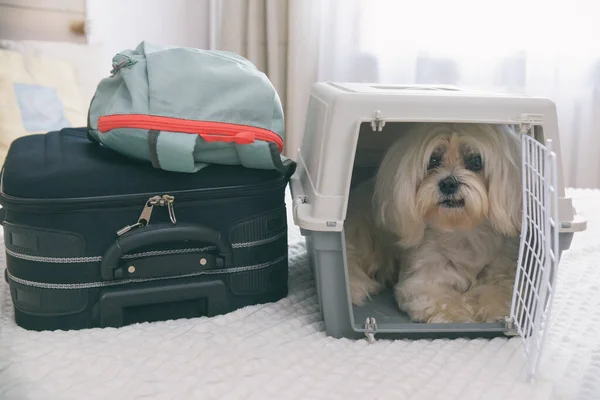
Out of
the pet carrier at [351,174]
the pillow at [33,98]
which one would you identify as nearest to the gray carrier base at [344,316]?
the pet carrier at [351,174]

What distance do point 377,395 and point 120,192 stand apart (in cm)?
59

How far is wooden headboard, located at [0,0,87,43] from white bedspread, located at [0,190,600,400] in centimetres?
163

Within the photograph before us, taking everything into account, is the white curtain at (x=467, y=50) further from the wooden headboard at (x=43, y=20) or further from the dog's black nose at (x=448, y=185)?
the dog's black nose at (x=448, y=185)

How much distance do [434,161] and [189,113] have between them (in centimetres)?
51

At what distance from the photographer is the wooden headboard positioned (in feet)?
8.35

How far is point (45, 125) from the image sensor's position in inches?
91.7

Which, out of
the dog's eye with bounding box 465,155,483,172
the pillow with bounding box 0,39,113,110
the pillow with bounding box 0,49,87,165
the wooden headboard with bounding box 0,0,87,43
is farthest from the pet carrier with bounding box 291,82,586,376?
the wooden headboard with bounding box 0,0,87,43

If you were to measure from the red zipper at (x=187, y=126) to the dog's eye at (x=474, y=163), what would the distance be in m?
0.43

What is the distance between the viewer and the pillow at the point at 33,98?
89.4 inches

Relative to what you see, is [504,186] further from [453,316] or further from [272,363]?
[272,363]

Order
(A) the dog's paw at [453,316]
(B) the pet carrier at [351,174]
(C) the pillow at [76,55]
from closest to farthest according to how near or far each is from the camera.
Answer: (B) the pet carrier at [351,174]
(A) the dog's paw at [453,316]
(C) the pillow at [76,55]

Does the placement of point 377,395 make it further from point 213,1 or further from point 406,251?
point 213,1

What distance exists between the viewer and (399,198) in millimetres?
1294

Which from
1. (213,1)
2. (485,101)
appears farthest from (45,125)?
(485,101)
